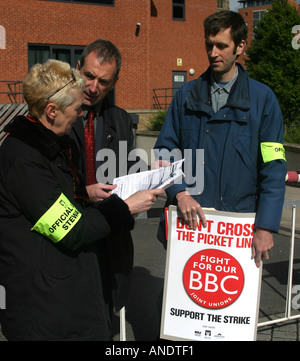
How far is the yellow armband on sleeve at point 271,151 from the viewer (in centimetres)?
250

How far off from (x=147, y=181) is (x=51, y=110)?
0.57 meters

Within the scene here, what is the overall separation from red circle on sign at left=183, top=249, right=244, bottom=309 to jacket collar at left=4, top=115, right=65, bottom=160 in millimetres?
1074

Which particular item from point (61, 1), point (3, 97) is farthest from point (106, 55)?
point (61, 1)

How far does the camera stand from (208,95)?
8.75 feet

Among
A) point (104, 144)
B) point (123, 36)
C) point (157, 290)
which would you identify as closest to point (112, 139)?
point (104, 144)

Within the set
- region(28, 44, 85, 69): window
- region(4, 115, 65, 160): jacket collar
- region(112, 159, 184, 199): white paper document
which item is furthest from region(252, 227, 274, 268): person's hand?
region(28, 44, 85, 69): window

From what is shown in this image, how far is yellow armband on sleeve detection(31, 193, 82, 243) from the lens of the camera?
6.05 feet

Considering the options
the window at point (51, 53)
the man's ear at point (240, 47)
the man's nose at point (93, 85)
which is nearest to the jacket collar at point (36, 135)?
the man's nose at point (93, 85)

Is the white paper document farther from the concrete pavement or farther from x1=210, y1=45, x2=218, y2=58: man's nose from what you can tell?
the concrete pavement

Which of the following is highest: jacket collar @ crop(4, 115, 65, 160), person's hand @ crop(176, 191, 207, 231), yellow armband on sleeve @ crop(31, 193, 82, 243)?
jacket collar @ crop(4, 115, 65, 160)

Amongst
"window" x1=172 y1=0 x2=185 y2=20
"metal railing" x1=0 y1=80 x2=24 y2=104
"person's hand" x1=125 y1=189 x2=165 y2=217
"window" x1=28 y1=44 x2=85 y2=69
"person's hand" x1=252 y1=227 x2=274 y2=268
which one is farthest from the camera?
"window" x1=172 y1=0 x2=185 y2=20

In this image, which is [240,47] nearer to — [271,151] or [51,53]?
[271,151]
